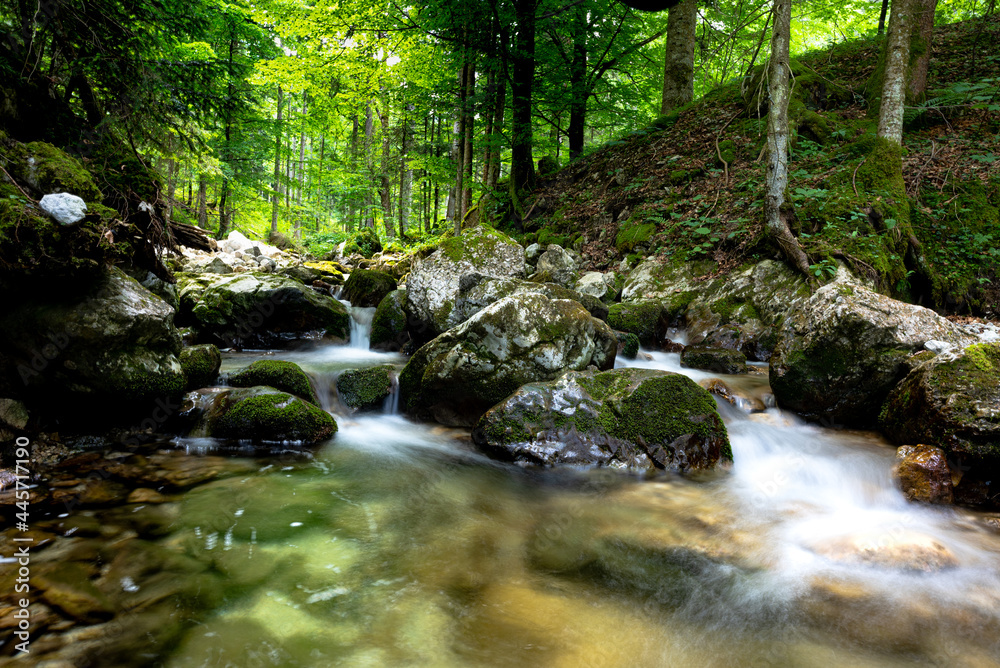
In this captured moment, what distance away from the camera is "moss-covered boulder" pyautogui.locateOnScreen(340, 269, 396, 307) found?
10922 millimetres

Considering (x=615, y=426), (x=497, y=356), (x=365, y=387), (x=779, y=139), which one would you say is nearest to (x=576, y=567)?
(x=615, y=426)

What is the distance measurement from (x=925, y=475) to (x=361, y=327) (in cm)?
853

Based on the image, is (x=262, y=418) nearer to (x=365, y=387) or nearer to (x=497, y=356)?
(x=365, y=387)

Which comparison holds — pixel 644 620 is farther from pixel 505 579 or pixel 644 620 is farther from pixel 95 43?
pixel 95 43

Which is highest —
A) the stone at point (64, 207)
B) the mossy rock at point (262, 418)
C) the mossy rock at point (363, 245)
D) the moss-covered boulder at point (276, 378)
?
the mossy rock at point (363, 245)

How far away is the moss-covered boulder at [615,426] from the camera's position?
4523 mm

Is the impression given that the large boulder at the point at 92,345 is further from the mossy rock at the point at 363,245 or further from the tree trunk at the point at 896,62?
the mossy rock at the point at 363,245

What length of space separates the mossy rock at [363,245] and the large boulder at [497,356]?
13595 mm

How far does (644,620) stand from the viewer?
262 cm

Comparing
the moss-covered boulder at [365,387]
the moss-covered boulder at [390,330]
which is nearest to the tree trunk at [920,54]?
the moss-covered boulder at [390,330]

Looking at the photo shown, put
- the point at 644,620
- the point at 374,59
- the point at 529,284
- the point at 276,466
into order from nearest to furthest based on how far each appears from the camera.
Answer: the point at 644,620
the point at 276,466
the point at 529,284
the point at 374,59

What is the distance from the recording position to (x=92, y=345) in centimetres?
414

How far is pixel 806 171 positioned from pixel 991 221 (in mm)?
2892

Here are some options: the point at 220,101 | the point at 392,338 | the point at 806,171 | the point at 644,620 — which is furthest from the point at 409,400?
the point at 806,171
